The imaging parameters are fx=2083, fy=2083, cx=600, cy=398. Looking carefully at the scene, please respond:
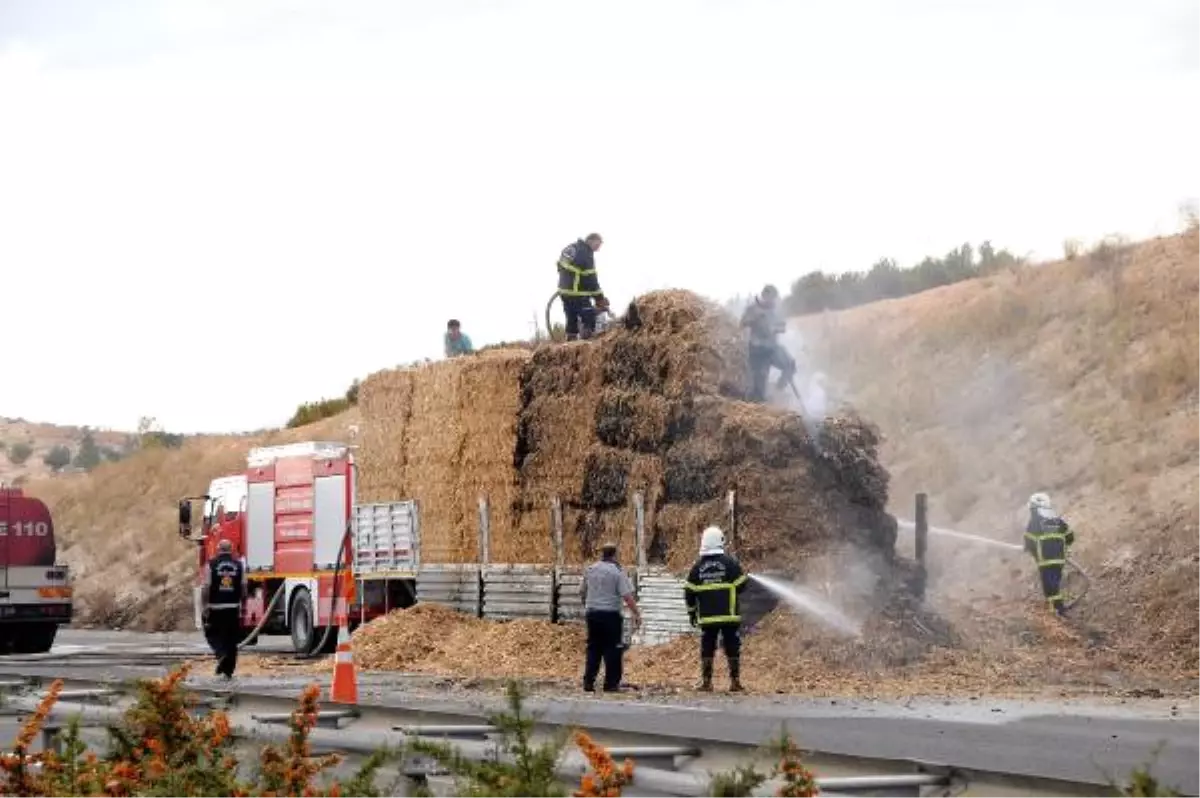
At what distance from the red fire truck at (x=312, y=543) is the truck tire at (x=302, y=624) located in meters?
0.02

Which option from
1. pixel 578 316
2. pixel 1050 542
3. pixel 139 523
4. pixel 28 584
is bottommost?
pixel 28 584

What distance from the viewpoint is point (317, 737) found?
9539mm

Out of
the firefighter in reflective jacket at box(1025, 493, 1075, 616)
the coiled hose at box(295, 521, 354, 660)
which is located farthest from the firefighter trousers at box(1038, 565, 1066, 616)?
the coiled hose at box(295, 521, 354, 660)

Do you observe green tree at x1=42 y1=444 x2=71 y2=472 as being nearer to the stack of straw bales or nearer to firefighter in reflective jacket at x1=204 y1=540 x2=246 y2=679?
the stack of straw bales

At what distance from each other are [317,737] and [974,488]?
92.1ft

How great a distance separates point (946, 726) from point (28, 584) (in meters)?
21.3

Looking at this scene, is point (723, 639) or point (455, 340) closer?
point (723, 639)

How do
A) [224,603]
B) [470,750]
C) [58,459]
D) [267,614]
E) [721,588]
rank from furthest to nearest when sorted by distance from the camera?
[58,459], [267,614], [224,603], [721,588], [470,750]

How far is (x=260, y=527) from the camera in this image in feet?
109

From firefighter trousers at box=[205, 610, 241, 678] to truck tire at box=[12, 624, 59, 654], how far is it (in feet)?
35.8

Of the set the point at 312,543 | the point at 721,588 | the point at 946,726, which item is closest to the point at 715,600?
the point at 721,588

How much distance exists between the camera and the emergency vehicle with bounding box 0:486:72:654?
34.3 m

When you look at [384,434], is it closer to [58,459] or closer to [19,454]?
[58,459]

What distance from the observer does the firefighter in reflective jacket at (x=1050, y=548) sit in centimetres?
2591
